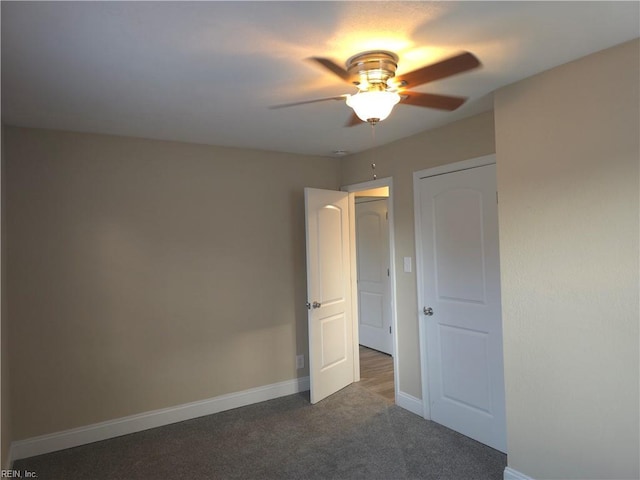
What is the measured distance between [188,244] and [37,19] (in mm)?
2182

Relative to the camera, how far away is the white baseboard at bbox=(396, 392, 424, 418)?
11.4ft

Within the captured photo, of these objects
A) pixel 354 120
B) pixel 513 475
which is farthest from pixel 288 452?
pixel 354 120

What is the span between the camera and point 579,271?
206cm

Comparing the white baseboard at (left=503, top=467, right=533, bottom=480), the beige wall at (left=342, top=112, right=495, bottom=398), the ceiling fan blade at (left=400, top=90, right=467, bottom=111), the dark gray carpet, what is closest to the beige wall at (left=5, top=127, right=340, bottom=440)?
the dark gray carpet

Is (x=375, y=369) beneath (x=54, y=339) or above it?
beneath

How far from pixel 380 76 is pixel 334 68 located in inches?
8.8

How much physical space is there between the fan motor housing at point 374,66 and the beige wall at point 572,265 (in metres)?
0.87

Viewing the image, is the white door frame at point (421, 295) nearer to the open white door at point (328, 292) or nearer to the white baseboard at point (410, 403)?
the white baseboard at point (410, 403)

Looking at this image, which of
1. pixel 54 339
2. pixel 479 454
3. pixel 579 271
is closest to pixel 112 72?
pixel 54 339

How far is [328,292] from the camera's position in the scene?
3961 mm

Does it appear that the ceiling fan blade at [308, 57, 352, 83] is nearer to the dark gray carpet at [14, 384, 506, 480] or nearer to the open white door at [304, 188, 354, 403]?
the open white door at [304, 188, 354, 403]

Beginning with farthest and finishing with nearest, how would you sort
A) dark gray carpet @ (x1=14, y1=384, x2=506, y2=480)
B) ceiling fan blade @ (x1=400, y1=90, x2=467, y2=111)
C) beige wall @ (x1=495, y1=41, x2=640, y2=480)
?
dark gray carpet @ (x1=14, y1=384, x2=506, y2=480)
ceiling fan blade @ (x1=400, y1=90, x2=467, y2=111)
beige wall @ (x1=495, y1=41, x2=640, y2=480)

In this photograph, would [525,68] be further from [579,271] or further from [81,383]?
[81,383]

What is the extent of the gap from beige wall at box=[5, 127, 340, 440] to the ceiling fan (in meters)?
1.94
